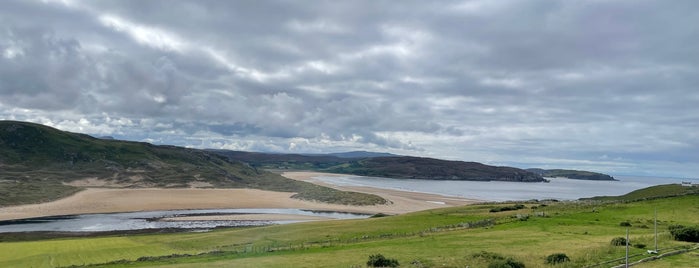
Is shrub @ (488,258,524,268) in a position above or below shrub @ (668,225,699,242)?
below

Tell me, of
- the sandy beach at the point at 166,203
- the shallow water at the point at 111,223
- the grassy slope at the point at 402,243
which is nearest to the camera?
the grassy slope at the point at 402,243

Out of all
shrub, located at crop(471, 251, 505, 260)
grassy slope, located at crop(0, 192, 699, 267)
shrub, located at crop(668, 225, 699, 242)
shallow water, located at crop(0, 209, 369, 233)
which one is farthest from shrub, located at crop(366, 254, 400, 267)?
shallow water, located at crop(0, 209, 369, 233)

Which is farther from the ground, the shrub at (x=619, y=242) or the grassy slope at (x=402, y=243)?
the shrub at (x=619, y=242)

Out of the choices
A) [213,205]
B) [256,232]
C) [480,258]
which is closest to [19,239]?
[256,232]

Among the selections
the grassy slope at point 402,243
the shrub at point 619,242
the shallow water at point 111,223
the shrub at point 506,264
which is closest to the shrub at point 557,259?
the grassy slope at point 402,243

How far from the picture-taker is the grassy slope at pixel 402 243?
107 ft

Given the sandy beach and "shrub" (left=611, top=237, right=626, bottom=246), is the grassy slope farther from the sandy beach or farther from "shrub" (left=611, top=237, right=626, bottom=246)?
the sandy beach

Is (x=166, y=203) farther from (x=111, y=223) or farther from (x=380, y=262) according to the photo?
(x=380, y=262)

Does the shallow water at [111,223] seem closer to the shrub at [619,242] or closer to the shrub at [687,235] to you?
the shrub at [619,242]

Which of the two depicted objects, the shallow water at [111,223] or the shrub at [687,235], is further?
the shallow water at [111,223]

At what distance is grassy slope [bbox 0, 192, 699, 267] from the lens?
3269cm

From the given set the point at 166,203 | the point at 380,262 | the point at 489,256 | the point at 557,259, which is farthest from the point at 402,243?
the point at 166,203

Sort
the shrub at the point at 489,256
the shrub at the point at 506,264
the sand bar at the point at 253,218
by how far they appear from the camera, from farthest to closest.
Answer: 1. the sand bar at the point at 253,218
2. the shrub at the point at 489,256
3. the shrub at the point at 506,264

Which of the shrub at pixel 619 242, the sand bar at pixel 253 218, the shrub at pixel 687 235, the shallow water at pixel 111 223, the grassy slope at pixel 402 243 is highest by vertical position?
the shrub at pixel 687 235
